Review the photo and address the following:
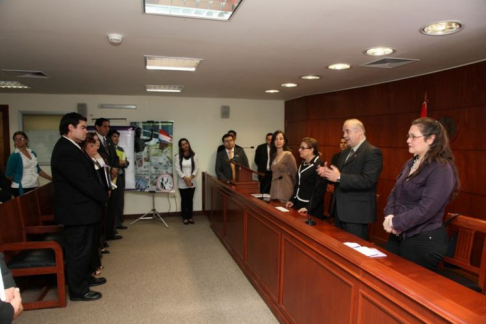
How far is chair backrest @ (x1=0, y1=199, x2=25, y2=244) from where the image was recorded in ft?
9.27

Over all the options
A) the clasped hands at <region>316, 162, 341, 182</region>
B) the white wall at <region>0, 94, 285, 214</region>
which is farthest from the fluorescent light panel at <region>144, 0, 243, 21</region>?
the white wall at <region>0, 94, 285, 214</region>

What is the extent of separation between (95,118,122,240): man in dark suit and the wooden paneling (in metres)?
3.48

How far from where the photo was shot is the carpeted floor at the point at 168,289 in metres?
2.86

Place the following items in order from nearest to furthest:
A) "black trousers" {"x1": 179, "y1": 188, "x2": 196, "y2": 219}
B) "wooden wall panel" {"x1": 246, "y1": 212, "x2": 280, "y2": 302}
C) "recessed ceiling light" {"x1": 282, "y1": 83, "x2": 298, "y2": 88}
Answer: "wooden wall panel" {"x1": 246, "y1": 212, "x2": 280, "y2": 302} → "recessed ceiling light" {"x1": 282, "y1": 83, "x2": 298, "y2": 88} → "black trousers" {"x1": 179, "y1": 188, "x2": 196, "y2": 219}

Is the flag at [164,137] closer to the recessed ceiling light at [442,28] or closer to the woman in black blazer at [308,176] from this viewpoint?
the woman in black blazer at [308,176]

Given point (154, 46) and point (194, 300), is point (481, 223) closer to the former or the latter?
point (194, 300)

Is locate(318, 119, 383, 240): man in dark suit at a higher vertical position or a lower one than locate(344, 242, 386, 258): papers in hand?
higher

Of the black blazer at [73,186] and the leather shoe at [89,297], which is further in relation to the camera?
the leather shoe at [89,297]

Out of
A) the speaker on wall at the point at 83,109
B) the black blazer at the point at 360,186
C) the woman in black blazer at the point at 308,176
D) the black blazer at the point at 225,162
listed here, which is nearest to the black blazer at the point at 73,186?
the woman in black blazer at the point at 308,176

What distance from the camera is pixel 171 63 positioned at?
12.0ft

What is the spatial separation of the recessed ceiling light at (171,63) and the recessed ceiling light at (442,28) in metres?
2.09

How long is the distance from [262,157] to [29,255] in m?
4.24

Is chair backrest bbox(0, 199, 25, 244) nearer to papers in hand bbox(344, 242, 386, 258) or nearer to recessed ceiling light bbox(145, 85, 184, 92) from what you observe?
recessed ceiling light bbox(145, 85, 184, 92)

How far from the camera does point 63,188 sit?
Answer: 2936mm
